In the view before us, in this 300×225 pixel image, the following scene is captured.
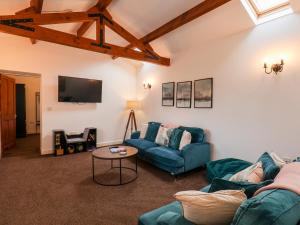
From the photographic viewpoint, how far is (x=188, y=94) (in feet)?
14.3

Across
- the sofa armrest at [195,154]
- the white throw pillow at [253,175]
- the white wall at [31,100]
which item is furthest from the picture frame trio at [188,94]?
the white wall at [31,100]

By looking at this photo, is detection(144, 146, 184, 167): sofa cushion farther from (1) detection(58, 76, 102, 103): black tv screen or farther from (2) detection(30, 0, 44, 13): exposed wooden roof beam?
(2) detection(30, 0, 44, 13): exposed wooden roof beam

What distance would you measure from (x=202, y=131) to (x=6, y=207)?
343cm

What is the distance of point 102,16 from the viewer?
12.4 feet

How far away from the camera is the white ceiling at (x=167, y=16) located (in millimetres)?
3127

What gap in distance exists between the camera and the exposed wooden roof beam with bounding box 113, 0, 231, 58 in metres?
2.87

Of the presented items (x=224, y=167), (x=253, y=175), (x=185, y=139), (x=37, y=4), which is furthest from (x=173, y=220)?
(x=37, y=4)

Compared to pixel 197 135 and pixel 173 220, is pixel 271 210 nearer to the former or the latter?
pixel 173 220

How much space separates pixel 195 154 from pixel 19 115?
667 cm

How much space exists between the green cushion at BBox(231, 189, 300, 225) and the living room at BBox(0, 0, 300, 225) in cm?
36

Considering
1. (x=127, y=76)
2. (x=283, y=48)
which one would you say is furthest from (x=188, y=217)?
(x=127, y=76)

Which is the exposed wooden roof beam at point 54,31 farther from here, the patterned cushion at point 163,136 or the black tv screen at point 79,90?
the patterned cushion at point 163,136

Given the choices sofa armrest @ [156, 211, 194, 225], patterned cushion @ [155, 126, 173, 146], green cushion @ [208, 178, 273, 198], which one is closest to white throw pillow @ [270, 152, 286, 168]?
green cushion @ [208, 178, 273, 198]

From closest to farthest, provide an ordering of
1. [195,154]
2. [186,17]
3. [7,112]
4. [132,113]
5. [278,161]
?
[278,161] → [186,17] → [195,154] → [7,112] → [132,113]
